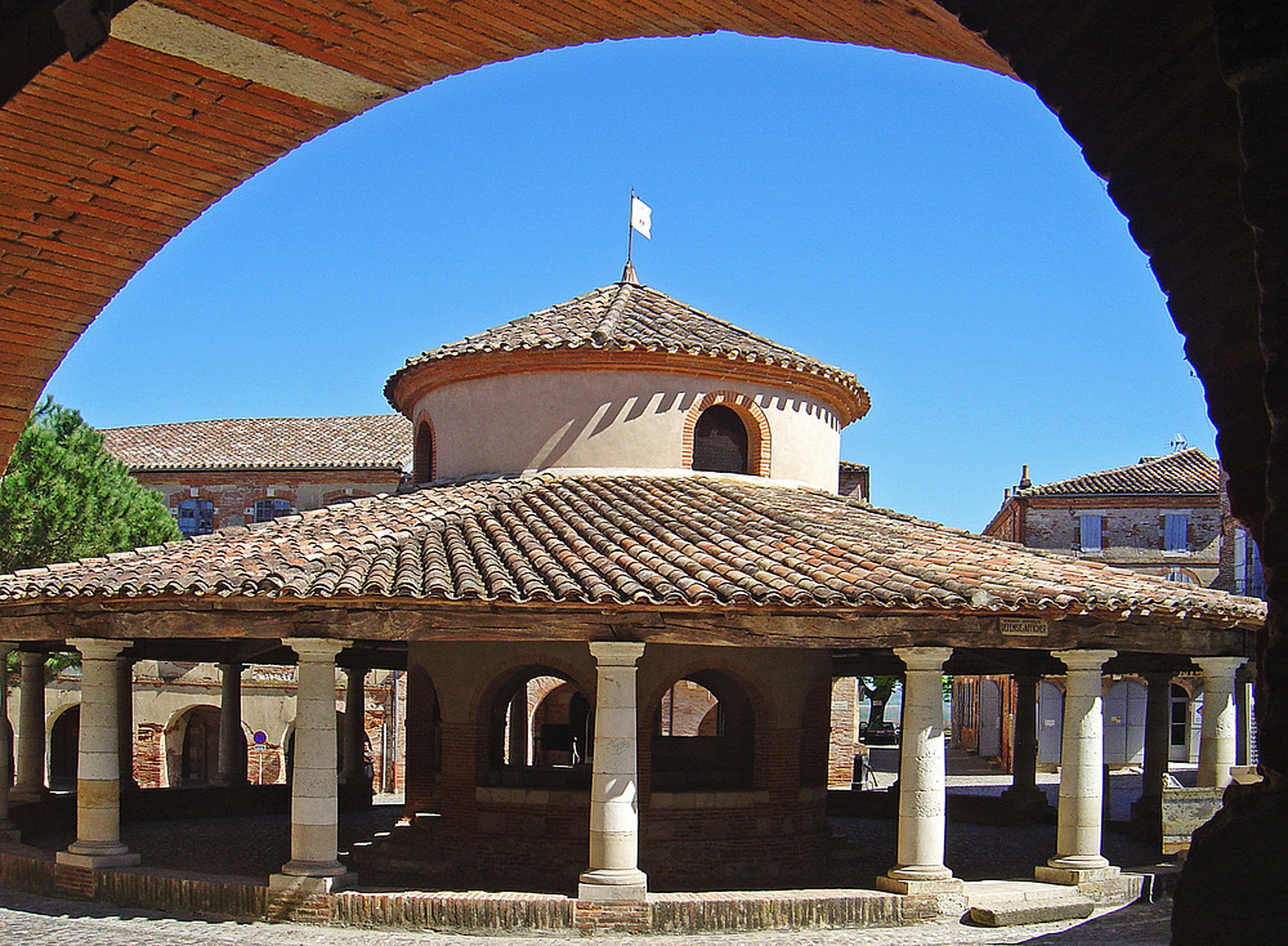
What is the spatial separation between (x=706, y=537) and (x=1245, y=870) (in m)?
12.7

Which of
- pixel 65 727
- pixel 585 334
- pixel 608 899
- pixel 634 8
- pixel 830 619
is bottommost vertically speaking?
pixel 65 727

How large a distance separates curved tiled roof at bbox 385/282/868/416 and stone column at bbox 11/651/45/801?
252 inches

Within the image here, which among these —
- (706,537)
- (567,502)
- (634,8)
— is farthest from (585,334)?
(634,8)

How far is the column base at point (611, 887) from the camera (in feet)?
40.7

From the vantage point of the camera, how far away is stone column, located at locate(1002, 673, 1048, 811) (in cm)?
2144

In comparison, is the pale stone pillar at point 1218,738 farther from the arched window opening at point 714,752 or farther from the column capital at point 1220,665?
the arched window opening at point 714,752

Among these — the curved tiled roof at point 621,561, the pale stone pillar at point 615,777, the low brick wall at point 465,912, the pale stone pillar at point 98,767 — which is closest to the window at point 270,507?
the curved tiled roof at point 621,561

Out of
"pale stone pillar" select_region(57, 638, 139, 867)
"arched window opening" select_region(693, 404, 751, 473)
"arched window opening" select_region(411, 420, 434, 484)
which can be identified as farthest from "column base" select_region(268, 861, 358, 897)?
"arched window opening" select_region(411, 420, 434, 484)

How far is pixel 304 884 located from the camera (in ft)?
41.8

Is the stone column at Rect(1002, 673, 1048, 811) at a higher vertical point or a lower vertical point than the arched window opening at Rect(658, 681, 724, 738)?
higher

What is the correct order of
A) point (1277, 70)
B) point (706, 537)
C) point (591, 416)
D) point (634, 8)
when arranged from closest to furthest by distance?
point (1277, 70), point (634, 8), point (706, 537), point (591, 416)

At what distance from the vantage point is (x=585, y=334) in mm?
18172

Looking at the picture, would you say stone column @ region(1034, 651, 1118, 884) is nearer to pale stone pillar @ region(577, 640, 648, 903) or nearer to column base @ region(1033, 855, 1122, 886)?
column base @ region(1033, 855, 1122, 886)

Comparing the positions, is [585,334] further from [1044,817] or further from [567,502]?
[1044,817]
